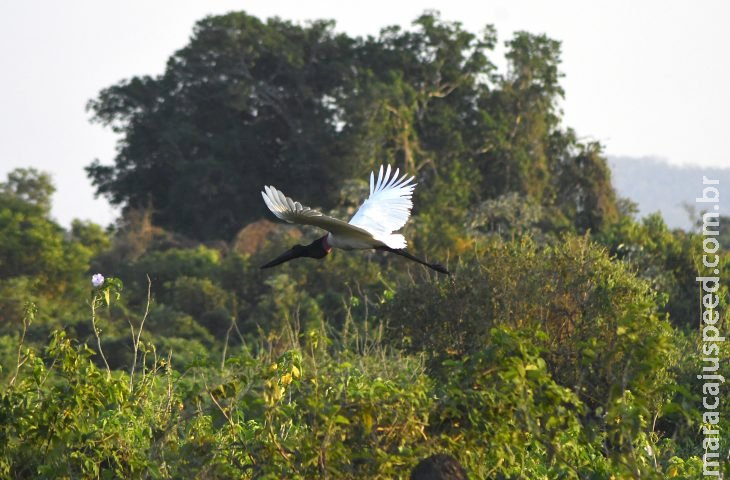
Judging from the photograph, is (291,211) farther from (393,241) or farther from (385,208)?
(385,208)

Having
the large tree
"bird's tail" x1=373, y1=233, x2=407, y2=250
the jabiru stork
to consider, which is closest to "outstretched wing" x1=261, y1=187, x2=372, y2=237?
the jabiru stork

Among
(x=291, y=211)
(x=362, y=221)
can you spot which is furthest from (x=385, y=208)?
(x=291, y=211)

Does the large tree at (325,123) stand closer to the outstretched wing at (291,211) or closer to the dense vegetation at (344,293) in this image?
the dense vegetation at (344,293)

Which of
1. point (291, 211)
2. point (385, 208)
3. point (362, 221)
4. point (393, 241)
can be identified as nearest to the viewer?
point (291, 211)

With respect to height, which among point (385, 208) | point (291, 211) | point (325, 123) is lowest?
point (291, 211)

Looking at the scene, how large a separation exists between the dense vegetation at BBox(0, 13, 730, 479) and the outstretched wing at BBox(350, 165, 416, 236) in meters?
1.12

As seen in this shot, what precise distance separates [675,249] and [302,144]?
15.7 m

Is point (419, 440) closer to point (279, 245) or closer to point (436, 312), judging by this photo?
point (436, 312)

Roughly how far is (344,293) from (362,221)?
12117 millimetres

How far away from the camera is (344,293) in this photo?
72.3 feet

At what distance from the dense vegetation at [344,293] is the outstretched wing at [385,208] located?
3.69ft

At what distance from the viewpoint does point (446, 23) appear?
33.5 meters

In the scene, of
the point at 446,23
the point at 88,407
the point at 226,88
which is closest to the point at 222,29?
the point at 226,88

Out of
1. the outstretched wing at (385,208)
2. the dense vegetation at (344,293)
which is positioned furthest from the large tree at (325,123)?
the outstretched wing at (385,208)
